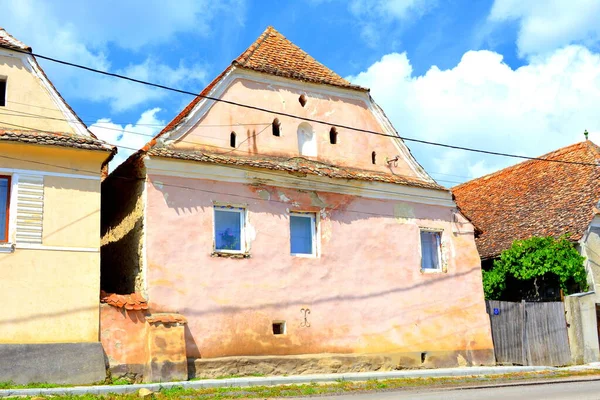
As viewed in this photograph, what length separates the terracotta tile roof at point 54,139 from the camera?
12953mm

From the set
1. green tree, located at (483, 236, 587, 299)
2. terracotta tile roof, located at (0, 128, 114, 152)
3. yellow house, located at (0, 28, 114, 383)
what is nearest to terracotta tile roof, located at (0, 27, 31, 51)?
yellow house, located at (0, 28, 114, 383)

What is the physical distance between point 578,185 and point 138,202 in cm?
1416

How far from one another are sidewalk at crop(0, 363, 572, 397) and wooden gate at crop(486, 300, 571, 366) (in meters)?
0.92

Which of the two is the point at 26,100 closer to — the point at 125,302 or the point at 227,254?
the point at 125,302

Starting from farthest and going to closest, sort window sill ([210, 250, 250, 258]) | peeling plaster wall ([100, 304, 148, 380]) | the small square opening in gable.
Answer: the small square opening in gable, window sill ([210, 250, 250, 258]), peeling plaster wall ([100, 304, 148, 380])

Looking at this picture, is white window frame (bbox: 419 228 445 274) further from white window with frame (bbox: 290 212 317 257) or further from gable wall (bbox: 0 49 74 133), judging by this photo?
gable wall (bbox: 0 49 74 133)

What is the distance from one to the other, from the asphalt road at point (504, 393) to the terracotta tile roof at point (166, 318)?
3669mm

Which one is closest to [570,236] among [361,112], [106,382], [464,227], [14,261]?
[464,227]

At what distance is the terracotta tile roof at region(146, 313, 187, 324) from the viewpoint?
44.4 feet

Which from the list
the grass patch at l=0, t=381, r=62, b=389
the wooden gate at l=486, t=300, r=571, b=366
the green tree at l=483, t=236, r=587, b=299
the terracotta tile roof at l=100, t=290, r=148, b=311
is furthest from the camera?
the green tree at l=483, t=236, r=587, b=299

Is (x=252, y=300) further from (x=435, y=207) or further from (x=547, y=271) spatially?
(x=547, y=271)

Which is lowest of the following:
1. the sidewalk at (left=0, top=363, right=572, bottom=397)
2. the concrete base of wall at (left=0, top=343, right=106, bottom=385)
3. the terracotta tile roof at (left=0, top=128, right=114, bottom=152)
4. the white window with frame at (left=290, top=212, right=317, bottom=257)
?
the sidewalk at (left=0, top=363, right=572, bottom=397)

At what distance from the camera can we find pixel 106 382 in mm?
12906

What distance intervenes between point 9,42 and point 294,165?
6.50m
